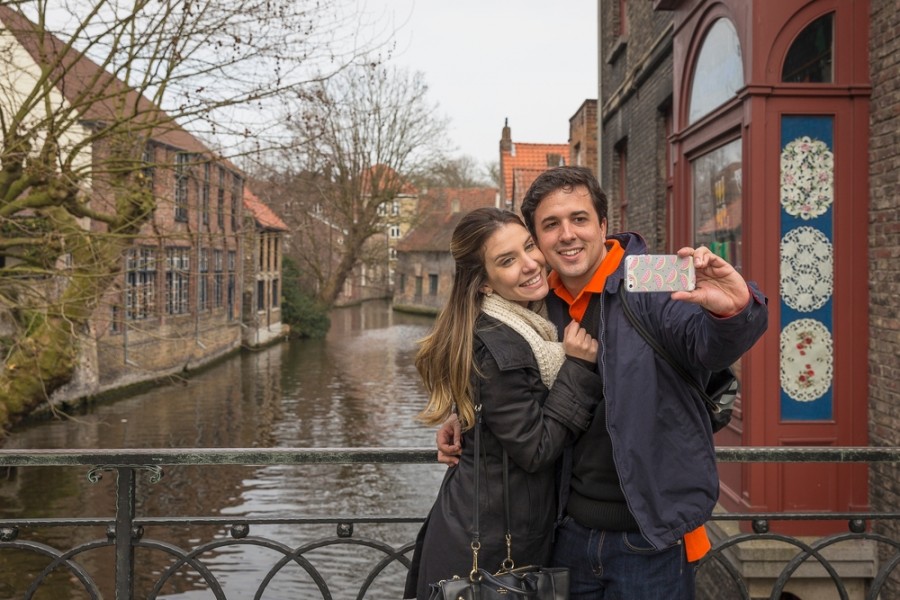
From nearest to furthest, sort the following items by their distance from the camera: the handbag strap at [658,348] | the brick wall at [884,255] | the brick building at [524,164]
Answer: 1. the handbag strap at [658,348]
2. the brick wall at [884,255]
3. the brick building at [524,164]

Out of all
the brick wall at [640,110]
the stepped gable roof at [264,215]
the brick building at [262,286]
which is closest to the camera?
the brick wall at [640,110]

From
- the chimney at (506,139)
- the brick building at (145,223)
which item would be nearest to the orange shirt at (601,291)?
the brick building at (145,223)

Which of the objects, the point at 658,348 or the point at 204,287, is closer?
the point at 658,348

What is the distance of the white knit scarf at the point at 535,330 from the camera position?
2.23 metres

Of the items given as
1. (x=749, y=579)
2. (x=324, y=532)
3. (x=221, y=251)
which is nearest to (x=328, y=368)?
(x=221, y=251)

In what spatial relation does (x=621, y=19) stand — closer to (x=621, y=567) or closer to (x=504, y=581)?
(x=621, y=567)

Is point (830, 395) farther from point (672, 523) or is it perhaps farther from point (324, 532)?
point (324, 532)

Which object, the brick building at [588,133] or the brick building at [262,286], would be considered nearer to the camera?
the brick building at [588,133]

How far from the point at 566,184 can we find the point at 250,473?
13.7 meters

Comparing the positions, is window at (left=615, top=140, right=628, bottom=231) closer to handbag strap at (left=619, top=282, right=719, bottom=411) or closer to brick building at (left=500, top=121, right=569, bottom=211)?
handbag strap at (left=619, top=282, right=719, bottom=411)

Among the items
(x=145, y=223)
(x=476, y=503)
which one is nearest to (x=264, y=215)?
(x=145, y=223)

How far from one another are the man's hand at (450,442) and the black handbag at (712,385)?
59cm

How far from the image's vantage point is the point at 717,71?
6457mm

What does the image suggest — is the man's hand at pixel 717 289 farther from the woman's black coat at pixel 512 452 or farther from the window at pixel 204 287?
the window at pixel 204 287
